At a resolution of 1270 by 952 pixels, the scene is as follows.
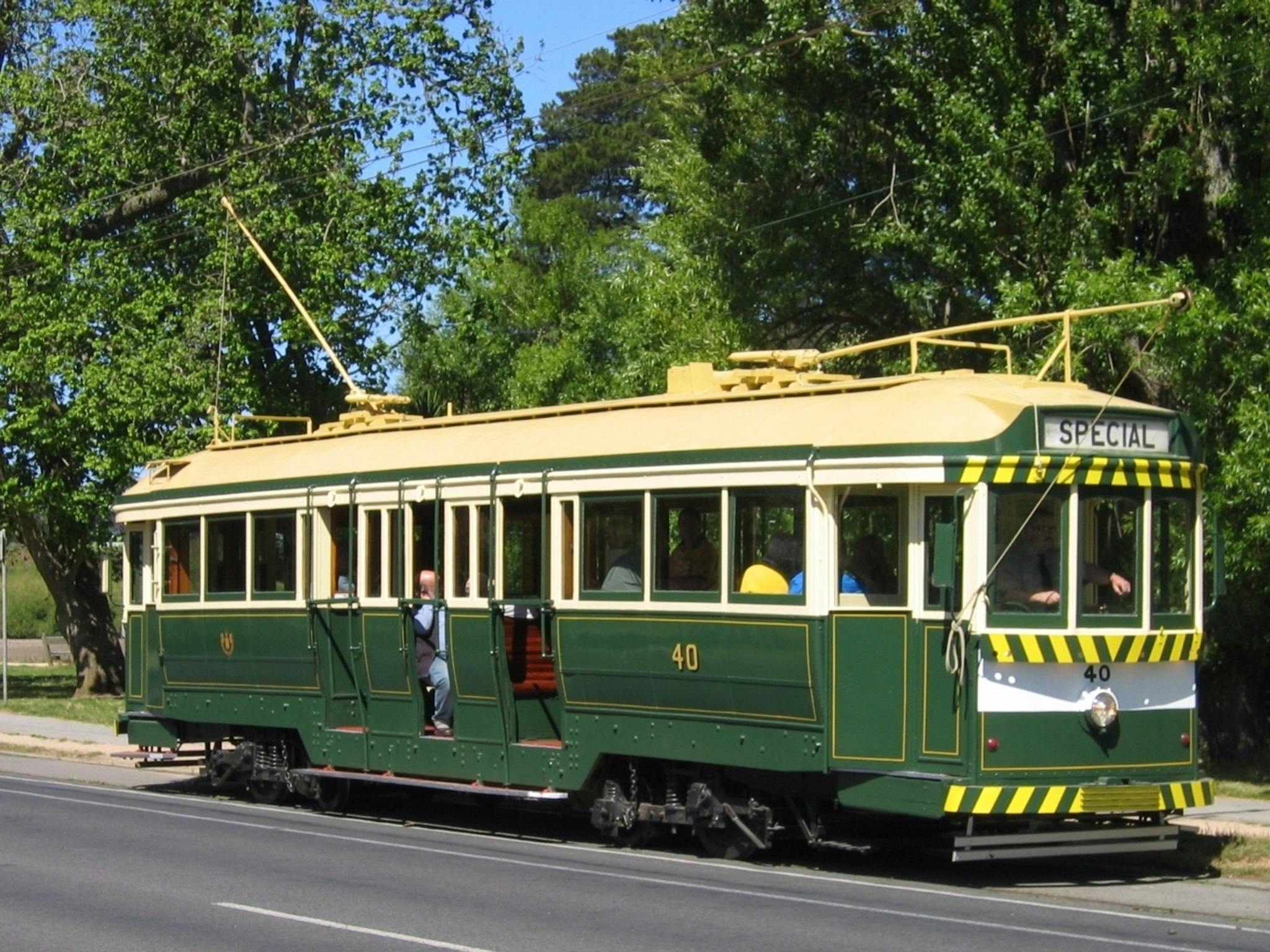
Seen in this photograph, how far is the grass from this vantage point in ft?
99.8

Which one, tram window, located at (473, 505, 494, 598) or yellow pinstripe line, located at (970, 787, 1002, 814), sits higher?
tram window, located at (473, 505, 494, 598)

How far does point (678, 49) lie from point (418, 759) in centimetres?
1589

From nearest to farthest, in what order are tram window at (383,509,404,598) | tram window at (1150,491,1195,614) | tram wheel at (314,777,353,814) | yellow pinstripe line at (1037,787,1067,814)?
yellow pinstripe line at (1037,787,1067,814)
tram window at (1150,491,1195,614)
tram window at (383,509,404,598)
tram wheel at (314,777,353,814)

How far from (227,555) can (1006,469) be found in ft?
29.2

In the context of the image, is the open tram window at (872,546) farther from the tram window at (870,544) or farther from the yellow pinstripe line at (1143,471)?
the yellow pinstripe line at (1143,471)

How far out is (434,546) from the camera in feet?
54.9

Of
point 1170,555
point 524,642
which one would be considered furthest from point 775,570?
point 524,642

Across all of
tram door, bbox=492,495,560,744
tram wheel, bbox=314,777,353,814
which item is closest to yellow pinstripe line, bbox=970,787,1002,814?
tram door, bbox=492,495,560,744

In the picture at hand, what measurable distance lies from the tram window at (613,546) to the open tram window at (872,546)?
6.16ft

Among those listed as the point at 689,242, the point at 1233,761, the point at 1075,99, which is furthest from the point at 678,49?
the point at 1233,761

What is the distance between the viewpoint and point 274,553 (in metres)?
18.6

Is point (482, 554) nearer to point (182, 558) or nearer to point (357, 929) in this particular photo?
point (182, 558)

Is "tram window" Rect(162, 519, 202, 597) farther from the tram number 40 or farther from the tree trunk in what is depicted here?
the tree trunk

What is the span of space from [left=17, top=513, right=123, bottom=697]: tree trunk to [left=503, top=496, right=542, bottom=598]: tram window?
20.6m
